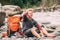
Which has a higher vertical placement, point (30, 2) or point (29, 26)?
point (29, 26)

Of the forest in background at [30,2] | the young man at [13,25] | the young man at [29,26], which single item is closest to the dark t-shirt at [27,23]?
the young man at [29,26]

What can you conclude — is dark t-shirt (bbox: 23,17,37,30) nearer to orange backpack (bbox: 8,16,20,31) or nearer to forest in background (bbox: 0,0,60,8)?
orange backpack (bbox: 8,16,20,31)

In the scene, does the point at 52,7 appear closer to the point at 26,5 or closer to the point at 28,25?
the point at 26,5

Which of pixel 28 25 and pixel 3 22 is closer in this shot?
pixel 28 25

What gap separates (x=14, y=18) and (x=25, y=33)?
0.62 metres

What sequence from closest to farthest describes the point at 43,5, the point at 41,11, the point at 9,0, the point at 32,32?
the point at 32,32
the point at 41,11
the point at 43,5
the point at 9,0

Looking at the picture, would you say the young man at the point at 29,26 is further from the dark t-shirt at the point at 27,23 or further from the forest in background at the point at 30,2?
the forest in background at the point at 30,2

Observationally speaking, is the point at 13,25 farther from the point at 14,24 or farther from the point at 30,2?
the point at 30,2

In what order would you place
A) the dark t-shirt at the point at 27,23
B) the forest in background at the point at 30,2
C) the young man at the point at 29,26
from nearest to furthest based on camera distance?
the young man at the point at 29,26 < the dark t-shirt at the point at 27,23 < the forest in background at the point at 30,2

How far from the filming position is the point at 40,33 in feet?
33.8

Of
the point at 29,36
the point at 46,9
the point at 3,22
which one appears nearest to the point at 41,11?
the point at 46,9

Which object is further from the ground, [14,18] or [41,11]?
[14,18]

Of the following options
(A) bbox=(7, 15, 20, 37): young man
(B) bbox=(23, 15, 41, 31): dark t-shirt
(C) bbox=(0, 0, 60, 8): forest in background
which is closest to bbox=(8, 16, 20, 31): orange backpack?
(A) bbox=(7, 15, 20, 37): young man

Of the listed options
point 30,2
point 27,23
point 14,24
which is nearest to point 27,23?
point 27,23
